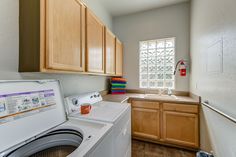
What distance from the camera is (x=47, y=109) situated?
0.94 m

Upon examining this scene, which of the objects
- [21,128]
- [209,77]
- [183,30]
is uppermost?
[183,30]

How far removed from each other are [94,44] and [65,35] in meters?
0.51

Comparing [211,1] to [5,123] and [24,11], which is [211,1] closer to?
[24,11]

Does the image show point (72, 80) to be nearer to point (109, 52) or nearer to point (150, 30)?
point (109, 52)

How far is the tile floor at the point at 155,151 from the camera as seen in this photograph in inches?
72.0

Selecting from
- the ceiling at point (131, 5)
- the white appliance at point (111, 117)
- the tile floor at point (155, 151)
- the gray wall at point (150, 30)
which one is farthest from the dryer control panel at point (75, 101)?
the ceiling at point (131, 5)

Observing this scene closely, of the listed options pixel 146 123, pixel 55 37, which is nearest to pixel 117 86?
pixel 146 123

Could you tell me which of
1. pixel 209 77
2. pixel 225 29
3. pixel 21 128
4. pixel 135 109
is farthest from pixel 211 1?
pixel 21 128

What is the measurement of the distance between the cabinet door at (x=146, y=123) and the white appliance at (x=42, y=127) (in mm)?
1393

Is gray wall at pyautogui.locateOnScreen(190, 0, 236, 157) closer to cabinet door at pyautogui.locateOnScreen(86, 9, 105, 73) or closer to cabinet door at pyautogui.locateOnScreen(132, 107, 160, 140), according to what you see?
cabinet door at pyautogui.locateOnScreen(132, 107, 160, 140)

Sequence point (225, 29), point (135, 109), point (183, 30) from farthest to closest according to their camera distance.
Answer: point (183, 30)
point (135, 109)
point (225, 29)

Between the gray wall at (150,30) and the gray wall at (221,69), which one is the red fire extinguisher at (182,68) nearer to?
the gray wall at (150,30)

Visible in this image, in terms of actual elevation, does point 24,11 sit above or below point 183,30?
below

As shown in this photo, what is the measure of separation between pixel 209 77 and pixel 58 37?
1.77 metres
